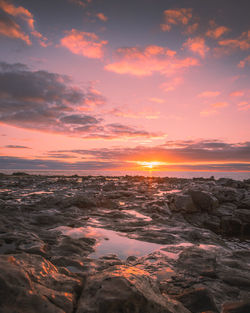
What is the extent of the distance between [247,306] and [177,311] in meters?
0.97

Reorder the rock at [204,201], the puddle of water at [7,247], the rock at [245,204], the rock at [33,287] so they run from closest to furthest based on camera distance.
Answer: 1. the rock at [33,287]
2. the puddle of water at [7,247]
3. the rock at [204,201]
4. the rock at [245,204]

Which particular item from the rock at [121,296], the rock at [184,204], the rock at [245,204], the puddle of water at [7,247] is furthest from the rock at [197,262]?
the rock at [245,204]

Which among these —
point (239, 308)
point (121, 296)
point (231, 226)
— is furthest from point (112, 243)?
point (231, 226)

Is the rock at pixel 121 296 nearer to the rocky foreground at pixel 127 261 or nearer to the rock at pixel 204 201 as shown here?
the rocky foreground at pixel 127 261

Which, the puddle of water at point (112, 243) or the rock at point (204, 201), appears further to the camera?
the rock at point (204, 201)

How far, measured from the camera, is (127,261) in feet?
13.8

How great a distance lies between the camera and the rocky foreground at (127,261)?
6.54 feet

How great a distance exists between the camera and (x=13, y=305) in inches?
67.2

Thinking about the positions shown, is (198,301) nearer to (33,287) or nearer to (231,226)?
(33,287)

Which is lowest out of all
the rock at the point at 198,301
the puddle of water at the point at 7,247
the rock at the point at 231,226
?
the rock at the point at 231,226

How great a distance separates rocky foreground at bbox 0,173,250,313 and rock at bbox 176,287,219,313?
1 cm

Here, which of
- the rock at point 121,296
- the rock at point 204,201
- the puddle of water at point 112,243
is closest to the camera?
the rock at point 121,296

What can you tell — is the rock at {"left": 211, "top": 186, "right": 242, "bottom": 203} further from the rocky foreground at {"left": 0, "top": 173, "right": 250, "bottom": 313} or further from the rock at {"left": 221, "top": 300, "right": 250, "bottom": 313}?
the rock at {"left": 221, "top": 300, "right": 250, "bottom": 313}

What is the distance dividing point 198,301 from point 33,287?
82.8 inches
